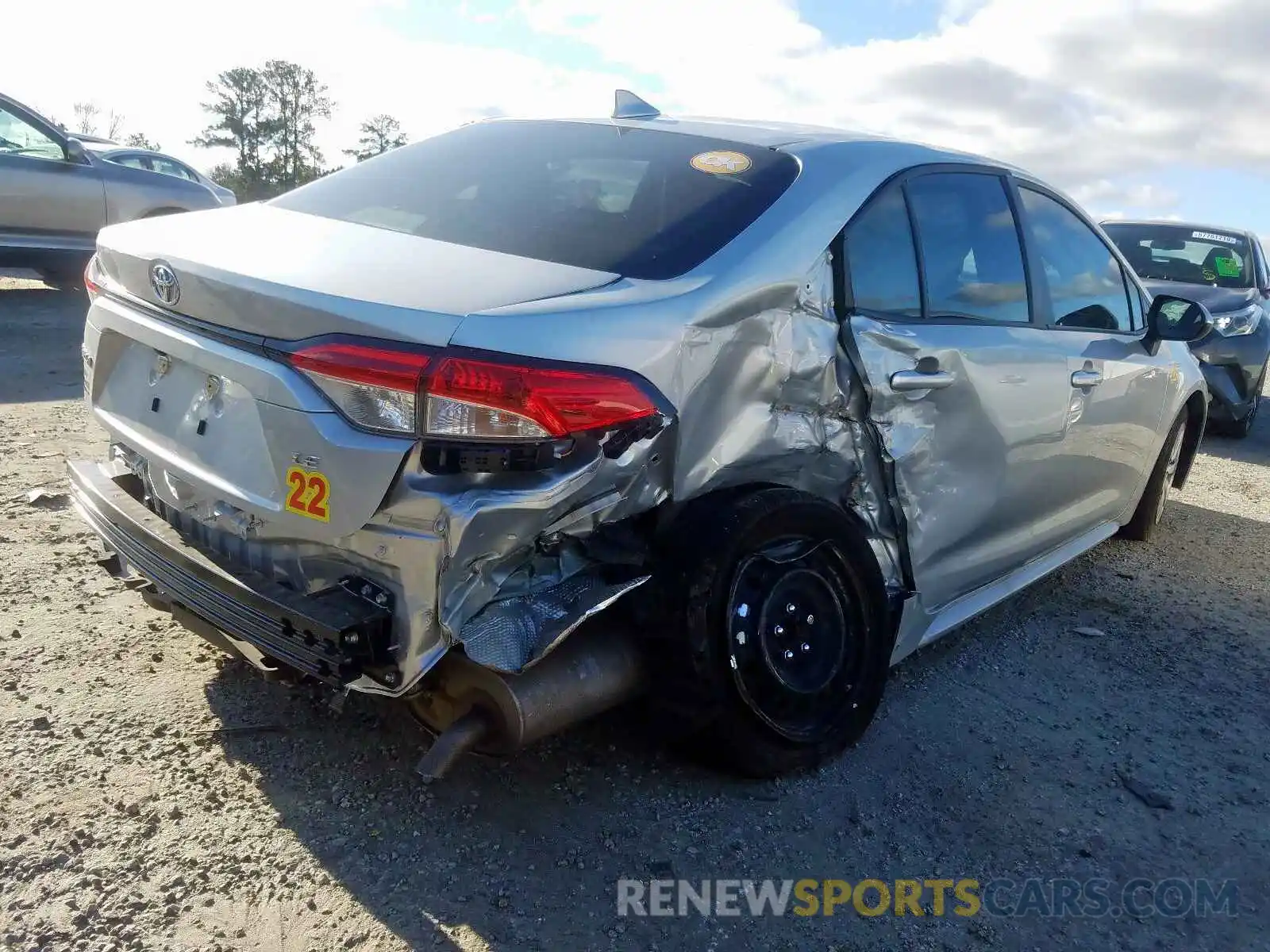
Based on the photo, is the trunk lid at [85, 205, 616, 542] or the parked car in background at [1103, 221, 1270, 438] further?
the parked car in background at [1103, 221, 1270, 438]

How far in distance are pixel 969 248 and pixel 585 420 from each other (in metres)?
1.84

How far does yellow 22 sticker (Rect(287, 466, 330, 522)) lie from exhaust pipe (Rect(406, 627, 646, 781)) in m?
0.42

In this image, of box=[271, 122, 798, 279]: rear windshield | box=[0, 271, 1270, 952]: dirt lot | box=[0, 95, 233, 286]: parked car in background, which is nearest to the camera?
box=[0, 271, 1270, 952]: dirt lot

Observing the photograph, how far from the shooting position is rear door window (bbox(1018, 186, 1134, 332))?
12.5 ft

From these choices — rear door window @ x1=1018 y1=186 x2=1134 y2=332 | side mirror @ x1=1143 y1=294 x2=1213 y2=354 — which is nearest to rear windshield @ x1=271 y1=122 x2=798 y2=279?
rear door window @ x1=1018 y1=186 x2=1134 y2=332

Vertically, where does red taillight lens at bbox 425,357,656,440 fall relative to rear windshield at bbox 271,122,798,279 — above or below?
below

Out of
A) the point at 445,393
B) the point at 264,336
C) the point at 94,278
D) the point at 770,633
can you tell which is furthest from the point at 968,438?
the point at 94,278

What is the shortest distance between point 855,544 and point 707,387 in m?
0.73

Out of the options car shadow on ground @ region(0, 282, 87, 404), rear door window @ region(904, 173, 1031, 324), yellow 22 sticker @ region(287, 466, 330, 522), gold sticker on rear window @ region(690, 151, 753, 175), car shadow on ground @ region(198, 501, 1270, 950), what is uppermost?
gold sticker on rear window @ region(690, 151, 753, 175)

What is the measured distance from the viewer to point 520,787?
105 inches

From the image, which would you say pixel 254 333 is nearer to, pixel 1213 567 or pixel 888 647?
pixel 888 647

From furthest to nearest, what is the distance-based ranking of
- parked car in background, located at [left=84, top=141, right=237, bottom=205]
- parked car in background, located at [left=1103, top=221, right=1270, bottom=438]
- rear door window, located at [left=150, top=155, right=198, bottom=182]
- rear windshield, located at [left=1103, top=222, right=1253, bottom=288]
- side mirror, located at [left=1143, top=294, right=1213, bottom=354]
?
1. rear door window, located at [left=150, top=155, right=198, bottom=182]
2. parked car in background, located at [left=84, top=141, right=237, bottom=205]
3. rear windshield, located at [left=1103, top=222, right=1253, bottom=288]
4. parked car in background, located at [left=1103, top=221, right=1270, bottom=438]
5. side mirror, located at [left=1143, top=294, right=1213, bottom=354]

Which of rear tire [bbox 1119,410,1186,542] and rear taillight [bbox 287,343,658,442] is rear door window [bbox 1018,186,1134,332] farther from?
rear taillight [bbox 287,343,658,442]

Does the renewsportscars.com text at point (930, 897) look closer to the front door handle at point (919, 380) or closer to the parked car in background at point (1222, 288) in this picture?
the front door handle at point (919, 380)
